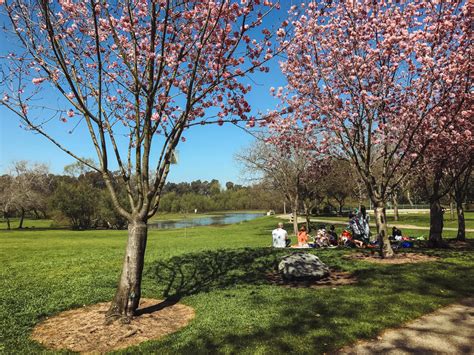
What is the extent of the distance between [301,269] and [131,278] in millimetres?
4540

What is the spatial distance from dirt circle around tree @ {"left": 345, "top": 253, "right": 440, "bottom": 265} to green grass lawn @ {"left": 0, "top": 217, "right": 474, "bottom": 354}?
0.48 m

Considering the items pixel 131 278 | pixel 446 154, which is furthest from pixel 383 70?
pixel 131 278

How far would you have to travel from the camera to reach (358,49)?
1121cm

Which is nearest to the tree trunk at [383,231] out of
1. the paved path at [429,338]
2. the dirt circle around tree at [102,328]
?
the paved path at [429,338]

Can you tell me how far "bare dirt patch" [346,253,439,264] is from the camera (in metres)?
11.1

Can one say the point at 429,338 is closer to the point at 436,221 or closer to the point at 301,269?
the point at 301,269

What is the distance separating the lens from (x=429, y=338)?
5.18 m

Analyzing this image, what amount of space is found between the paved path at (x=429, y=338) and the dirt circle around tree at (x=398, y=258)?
16.4 ft

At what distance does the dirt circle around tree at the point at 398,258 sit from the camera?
11133 millimetres

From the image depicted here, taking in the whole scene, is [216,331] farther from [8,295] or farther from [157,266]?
[157,266]

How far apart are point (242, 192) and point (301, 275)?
114 m

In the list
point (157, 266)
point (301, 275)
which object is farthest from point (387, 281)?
point (157, 266)

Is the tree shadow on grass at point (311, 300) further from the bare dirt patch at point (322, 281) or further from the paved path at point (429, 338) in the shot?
the bare dirt patch at point (322, 281)

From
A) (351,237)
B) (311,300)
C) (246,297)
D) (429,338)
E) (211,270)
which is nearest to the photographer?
(429,338)
